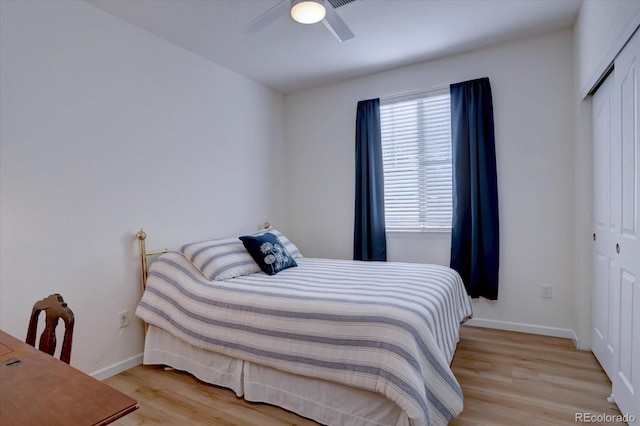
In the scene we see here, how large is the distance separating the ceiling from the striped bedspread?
1837 mm

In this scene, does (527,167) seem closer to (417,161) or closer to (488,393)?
(417,161)

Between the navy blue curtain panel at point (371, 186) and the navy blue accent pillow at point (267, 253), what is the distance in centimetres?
112

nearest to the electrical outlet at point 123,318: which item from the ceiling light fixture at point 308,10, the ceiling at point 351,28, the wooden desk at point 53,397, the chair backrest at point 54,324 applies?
the chair backrest at point 54,324

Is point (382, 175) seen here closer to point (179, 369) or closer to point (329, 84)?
point (329, 84)

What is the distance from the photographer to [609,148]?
223 cm

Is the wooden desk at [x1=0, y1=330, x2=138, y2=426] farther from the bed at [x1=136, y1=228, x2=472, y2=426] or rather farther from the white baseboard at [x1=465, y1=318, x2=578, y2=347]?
the white baseboard at [x1=465, y1=318, x2=578, y2=347]

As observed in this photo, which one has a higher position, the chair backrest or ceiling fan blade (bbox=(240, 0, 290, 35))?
ceiling fan blade (bbox=(240, 0, 290, 35))

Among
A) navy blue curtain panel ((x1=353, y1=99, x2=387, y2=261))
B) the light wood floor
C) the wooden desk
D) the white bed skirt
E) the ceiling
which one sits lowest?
the light wood floor

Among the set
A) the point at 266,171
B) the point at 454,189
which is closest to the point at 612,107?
the point at 454,189

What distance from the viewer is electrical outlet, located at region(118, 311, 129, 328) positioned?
2612 mm

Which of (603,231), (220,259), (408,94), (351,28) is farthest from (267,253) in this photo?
(603,231)

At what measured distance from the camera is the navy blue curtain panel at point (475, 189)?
325 centimetres

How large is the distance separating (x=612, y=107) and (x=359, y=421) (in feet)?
7.88

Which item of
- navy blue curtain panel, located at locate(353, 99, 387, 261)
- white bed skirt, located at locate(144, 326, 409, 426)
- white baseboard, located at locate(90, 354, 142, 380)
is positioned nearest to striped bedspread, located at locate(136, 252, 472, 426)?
white bed skirt, located at locate(144, 326, 409, 426)
